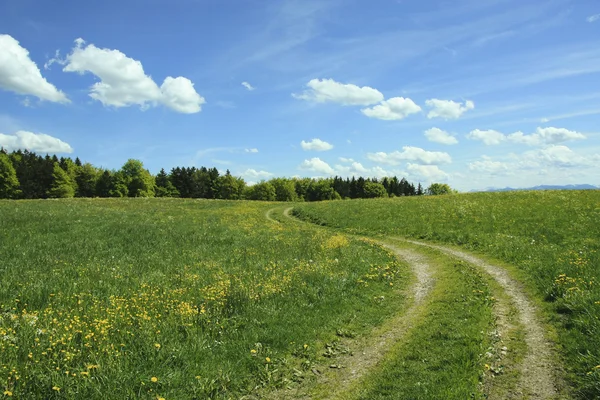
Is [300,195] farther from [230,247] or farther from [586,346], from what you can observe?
[586,346]

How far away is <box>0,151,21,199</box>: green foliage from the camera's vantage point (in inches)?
3570

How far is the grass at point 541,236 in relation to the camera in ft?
30.0

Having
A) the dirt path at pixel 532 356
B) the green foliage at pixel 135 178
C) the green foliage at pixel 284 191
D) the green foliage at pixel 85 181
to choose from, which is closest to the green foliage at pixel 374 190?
the green foliage at pixel 284 191

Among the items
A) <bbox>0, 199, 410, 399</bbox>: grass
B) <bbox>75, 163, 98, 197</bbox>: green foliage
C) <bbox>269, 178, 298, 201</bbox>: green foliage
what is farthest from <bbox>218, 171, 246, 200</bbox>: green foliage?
<bbox>0, 199, 410, 399</bbox>: grass

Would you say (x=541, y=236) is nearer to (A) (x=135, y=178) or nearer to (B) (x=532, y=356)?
(B) (x=532, y=356)

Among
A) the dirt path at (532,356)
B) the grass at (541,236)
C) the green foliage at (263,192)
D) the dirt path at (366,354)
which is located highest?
the green foliage at (263,192)

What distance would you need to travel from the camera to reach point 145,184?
114688mm

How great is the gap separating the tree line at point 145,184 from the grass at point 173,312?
9479 cm

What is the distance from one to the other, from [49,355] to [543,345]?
12308 mm

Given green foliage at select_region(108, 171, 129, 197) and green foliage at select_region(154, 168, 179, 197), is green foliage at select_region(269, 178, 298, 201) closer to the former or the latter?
green foliage at select_region(154, 168, 179, 197)

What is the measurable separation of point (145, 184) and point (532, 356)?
121 metres

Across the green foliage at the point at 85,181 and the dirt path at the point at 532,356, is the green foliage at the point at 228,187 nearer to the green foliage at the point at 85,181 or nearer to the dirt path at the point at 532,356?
the green foliage at the point at 85,181

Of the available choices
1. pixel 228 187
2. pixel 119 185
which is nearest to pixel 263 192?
pixel 228 187

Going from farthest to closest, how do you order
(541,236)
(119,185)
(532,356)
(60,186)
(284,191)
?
(284,191) < (119,185) < (60,186) < (541,236) < (532,356)
